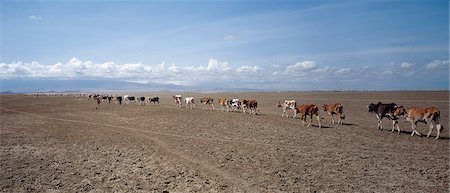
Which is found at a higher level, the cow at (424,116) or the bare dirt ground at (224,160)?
the cow at (424,116)

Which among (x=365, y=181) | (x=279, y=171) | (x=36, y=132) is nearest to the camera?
(x=365, y=181)

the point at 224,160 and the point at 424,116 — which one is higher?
the point at 424,116

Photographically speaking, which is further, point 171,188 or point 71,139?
point 71,139

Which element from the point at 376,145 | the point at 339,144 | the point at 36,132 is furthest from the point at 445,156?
the point at 36,132

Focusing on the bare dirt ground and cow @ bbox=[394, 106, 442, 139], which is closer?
the bare dirt ground

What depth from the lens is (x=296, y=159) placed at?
44.0ft

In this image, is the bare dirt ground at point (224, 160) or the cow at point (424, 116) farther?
the cow at point (424, 116)

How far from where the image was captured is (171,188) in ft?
32.9

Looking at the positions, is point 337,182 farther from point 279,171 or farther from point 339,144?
point 339,144

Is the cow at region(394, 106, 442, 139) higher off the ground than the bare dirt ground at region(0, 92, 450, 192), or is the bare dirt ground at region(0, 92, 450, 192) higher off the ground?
the cow at region(394, 106, 442, 139)

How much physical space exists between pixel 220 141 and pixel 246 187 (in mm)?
7211

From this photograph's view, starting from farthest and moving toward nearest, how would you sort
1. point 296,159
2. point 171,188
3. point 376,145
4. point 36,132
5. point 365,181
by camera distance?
point 36,132
point 376,145
point 296,159
point 365,181
point 171,188

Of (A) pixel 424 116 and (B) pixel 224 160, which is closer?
(B) pixel 224 160

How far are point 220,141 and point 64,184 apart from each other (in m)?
8.39
